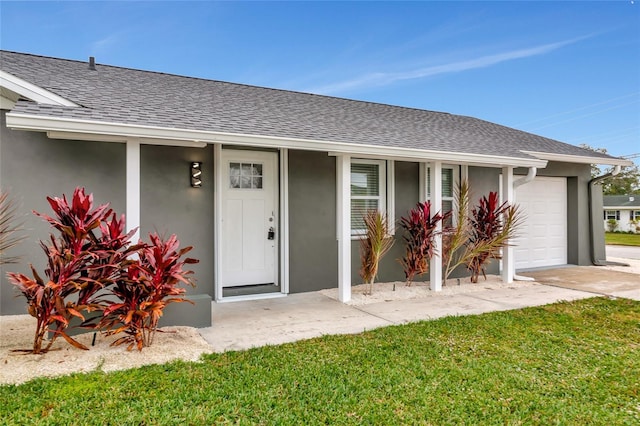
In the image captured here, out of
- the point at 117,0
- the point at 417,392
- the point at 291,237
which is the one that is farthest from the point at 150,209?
the point at 117,0

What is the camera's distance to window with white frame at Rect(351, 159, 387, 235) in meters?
7.63

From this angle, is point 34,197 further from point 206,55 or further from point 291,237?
point 206,55

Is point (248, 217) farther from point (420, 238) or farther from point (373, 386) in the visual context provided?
point (373, 386)

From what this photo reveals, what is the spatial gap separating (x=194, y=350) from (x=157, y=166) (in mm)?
3116

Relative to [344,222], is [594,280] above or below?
below

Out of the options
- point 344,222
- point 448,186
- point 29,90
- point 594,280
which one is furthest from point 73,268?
point 594,280

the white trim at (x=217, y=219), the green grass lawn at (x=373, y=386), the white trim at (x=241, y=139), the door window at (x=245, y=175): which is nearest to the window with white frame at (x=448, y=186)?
the white trim at (x=241, y=139)

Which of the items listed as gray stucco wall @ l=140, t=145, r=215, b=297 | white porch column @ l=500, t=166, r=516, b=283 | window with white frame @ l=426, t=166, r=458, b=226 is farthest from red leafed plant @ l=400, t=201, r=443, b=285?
gray stucco wall @ l=140, t=145, r=215, b=297

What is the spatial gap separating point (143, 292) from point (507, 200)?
6.90 m

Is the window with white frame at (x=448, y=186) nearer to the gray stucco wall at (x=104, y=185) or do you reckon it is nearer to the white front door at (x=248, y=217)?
the white front door at (x=248, y=217)

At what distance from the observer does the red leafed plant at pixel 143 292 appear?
400 cm

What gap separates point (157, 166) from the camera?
602 cm

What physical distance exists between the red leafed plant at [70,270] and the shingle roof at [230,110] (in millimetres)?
1236

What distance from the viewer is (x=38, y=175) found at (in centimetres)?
540
